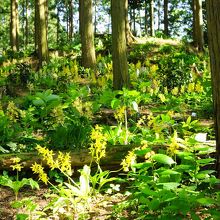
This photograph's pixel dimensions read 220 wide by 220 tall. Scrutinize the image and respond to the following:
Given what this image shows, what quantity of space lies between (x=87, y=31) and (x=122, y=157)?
8052mm

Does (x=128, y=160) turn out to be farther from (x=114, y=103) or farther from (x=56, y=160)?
(x=114, y=103)

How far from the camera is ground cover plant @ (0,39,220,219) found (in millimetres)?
2814

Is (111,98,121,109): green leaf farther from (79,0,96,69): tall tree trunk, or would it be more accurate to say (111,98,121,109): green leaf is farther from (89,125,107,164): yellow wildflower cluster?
(79,0,96,69): tall tree trunk

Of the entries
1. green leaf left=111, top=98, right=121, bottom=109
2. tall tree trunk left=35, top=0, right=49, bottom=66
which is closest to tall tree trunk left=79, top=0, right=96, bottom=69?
tall tree trunk left=35, top=0, right=49, bottom=66

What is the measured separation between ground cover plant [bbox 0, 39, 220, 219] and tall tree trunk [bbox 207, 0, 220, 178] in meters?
0.17

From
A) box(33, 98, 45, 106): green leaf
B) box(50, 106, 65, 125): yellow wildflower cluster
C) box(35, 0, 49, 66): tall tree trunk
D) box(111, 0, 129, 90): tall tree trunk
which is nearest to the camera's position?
box(33, 98, 45, 106): green leaf

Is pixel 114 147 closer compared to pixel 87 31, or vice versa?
pixel 114 147

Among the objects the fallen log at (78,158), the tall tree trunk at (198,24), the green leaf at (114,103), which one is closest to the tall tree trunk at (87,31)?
the tall tree trunk at (198,24)

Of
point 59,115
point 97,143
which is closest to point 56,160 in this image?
point 97,143

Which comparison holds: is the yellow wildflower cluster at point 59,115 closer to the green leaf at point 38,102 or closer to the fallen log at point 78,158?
the green leaf at point 38,102

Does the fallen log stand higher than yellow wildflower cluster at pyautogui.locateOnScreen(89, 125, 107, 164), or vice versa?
yellow wildflower cluster at pyautogui.locateOnScreen(89, 125, 107, 164)

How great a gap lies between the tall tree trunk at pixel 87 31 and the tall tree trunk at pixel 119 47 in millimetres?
3533

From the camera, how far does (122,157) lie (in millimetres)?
3990

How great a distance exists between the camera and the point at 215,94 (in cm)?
331
